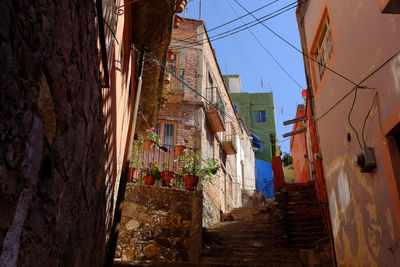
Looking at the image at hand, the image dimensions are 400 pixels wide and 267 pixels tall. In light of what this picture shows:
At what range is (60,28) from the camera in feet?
6.51

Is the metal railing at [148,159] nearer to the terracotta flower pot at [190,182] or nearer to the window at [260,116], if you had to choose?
the terracotta flower pot at [190,182]

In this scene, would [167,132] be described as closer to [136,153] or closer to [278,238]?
[136,153]

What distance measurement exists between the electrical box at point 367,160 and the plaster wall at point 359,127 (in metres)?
0.07

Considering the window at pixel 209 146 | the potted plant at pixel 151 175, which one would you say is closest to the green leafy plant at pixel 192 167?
→ the potted plant at pixel 151 175

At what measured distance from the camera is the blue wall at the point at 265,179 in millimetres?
27562

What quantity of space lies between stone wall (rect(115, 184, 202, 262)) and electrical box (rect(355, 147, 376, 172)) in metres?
4.57

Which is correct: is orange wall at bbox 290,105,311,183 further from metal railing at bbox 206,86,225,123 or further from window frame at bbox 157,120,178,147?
window frame at bbox 157,120,178,147

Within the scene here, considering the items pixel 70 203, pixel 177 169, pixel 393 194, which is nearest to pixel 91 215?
pixel 70 203

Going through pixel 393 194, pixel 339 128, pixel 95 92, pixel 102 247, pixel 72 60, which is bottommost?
pixel 102 247

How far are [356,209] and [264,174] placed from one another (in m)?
23.4

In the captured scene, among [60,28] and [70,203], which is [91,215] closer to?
[70,203]

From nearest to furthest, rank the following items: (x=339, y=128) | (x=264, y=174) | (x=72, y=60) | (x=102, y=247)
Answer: (x=72, y=60) → (x=102, y=247) → (x=339, y=128) → (x=264, y=174)

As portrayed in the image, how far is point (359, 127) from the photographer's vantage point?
4.97 metres

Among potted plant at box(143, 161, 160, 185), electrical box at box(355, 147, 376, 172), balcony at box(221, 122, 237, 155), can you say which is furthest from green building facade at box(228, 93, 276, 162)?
electrical box at box(355, 147, 376, 172)
